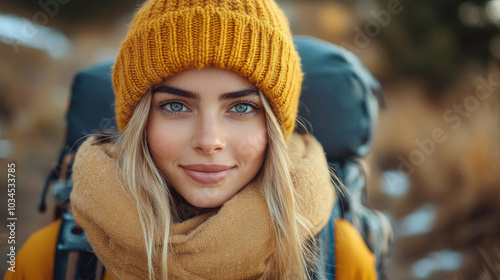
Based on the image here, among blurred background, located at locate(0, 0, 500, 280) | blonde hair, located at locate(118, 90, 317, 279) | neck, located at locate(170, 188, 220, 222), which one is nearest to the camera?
blonde hair, located at locate(118, 90, 317, 279)

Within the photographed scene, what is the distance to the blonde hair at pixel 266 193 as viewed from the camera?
114 centimetres

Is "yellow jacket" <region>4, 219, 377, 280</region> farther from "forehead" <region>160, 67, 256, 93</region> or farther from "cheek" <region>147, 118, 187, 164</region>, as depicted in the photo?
"forehead" <region>160, 67, 256, 93</region>

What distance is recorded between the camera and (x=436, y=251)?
105 inches

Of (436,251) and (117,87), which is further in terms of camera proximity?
(436,251)

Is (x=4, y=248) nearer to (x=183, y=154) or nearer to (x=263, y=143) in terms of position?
(x=183, y=154)

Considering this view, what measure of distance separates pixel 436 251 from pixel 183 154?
243 centimetres

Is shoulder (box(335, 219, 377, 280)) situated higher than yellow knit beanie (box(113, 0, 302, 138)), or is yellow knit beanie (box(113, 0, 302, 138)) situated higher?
yellow knit beanie (box(113, 0, 302, 138))

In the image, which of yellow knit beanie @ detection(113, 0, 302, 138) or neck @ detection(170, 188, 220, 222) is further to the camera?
neck @ detection(170, 188, 220, 222)

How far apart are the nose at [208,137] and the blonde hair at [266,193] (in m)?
0.18

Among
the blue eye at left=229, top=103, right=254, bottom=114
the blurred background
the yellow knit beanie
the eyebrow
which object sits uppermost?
the yellow knit beanie

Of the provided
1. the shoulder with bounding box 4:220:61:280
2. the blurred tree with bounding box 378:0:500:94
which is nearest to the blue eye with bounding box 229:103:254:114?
the shoulder with bounding box 4:220:61:280

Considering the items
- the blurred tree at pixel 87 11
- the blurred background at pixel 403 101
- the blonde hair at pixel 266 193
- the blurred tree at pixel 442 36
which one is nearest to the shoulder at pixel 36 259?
the blonde hair at pixel 266 193

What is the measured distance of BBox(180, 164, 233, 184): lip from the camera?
3.65ft

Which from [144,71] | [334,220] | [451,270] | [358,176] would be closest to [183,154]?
[144,71]
